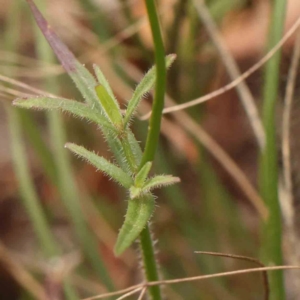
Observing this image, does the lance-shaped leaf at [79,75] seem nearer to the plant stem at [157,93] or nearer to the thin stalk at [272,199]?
the plant stem at [157,93]

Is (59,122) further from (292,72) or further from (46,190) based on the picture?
(46,190)

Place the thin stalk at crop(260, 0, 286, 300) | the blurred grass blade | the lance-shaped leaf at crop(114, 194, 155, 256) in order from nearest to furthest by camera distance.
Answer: the lance-shaped leaf at crop(114, 194, 155, 256)
the thin stalk at crop(260, 0, 286, 300)
the blurred grass blade

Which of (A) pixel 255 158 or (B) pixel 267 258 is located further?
(A) pixel 255 158

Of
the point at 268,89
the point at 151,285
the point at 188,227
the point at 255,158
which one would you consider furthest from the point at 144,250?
the point at 255,158

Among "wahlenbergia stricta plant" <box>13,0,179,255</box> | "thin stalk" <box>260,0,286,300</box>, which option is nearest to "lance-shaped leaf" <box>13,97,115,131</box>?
"wahlenbergia stricta plant" <box>13,0,179,255</box>

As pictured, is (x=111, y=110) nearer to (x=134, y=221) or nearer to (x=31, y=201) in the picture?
(x=134, y=221)

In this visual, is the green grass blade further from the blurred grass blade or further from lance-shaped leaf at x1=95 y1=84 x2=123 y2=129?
the blurred grass blade

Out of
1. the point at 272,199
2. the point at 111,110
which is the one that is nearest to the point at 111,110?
the point at 111,110
